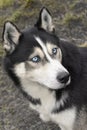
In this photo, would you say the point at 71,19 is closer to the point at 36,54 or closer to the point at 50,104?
the point at 50,104

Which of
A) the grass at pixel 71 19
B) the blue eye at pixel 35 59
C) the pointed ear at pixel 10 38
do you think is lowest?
the grass at pixel 71 19

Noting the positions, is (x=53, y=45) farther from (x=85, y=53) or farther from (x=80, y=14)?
(x=80, y=14)

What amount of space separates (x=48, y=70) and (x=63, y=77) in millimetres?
150

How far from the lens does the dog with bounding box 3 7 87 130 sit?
3893mm

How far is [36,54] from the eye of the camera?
3908mm

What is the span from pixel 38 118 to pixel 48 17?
1.30 meters

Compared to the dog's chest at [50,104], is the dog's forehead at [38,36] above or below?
above

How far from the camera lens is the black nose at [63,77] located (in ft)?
12.4

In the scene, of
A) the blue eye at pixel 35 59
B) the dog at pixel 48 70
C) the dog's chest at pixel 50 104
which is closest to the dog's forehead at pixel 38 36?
the dog at pixel 48 70

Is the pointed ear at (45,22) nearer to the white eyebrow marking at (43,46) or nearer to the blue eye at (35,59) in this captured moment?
the white eyebrow marking at (43,46)

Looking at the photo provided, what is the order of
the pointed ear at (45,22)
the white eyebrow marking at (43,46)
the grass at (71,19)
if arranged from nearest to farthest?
the white eyebrow marking at (43,46), the pointed ear at (45,22), the grass at (71,19)

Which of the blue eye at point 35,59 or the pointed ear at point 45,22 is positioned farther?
the pointed ear at point 45,22

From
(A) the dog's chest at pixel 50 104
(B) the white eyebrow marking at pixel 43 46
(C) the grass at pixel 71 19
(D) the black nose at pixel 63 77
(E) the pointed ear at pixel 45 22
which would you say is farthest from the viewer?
(C) the grass at pixel 71 19

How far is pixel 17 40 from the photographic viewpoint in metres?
3.99
